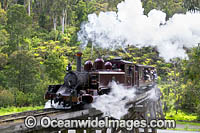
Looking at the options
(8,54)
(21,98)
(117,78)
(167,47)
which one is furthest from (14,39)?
(117,78)

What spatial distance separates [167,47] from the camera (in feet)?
66.8

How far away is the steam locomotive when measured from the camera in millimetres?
8070

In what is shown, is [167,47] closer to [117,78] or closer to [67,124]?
Answer: [117,78]

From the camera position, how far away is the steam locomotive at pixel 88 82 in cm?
807

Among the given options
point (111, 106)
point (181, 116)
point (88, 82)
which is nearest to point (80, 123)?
point (111, 106)

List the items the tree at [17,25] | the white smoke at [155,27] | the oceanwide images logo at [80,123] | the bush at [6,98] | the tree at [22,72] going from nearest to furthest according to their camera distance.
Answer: the oceanwide images logo at [80,123] < the white smoke at [155,27] < the bush at [6,98] < the tree at [22,72] < the tree at [17,25]

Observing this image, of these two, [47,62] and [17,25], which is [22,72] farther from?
[17,25]

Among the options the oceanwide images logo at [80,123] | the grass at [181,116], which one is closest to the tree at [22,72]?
the grass at [181,116]

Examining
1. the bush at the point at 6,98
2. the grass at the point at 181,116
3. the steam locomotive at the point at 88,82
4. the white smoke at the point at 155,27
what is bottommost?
the grass at the point at 181,116

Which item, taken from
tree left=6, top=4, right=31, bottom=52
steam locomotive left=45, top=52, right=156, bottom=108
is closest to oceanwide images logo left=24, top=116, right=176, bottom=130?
steam locomotive left=45, top=52, right=156, bottom=108

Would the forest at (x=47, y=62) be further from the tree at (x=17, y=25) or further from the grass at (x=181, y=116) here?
the grass at (x=181, y=116)

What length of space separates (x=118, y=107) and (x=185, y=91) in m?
20.5

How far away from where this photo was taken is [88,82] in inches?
371

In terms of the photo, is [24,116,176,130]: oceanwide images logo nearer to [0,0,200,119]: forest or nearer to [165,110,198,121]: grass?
[0,0,200,119]: forest
